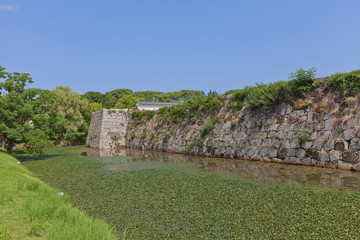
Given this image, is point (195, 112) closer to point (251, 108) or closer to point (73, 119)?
point (251, 108)

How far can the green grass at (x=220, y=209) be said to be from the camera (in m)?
3.20

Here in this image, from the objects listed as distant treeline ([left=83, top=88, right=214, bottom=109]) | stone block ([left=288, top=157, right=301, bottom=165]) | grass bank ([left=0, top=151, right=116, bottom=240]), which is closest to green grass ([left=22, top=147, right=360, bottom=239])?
grass bank ([left=0, top=151, right=116, bottom=240])

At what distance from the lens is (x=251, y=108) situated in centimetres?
1177

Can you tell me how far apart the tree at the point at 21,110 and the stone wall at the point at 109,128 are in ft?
32.8

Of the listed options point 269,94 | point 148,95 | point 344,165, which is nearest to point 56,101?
point 269,94

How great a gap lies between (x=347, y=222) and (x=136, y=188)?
4603 mm

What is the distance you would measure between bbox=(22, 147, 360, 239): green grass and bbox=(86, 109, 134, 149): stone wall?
18.1 m

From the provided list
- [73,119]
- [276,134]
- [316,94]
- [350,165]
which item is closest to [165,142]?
[276,134]

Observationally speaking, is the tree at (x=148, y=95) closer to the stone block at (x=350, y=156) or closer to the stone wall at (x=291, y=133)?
the stone wall at (x=291, y=133)

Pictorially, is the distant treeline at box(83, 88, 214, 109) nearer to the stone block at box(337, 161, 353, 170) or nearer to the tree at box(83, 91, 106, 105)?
the tree at box(83, 91, 106, 105)

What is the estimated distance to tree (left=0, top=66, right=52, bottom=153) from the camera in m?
12.4

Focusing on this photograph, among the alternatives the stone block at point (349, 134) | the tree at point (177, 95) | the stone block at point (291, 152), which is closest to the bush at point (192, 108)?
the stone block at point (291, 152)

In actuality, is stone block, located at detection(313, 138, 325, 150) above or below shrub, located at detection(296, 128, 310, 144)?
below

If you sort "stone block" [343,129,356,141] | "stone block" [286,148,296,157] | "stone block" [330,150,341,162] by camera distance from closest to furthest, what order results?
"stone block" [343,129,356,141] → "stone block" [330,150,341,162] → "stone block" [286,148,296,157]
